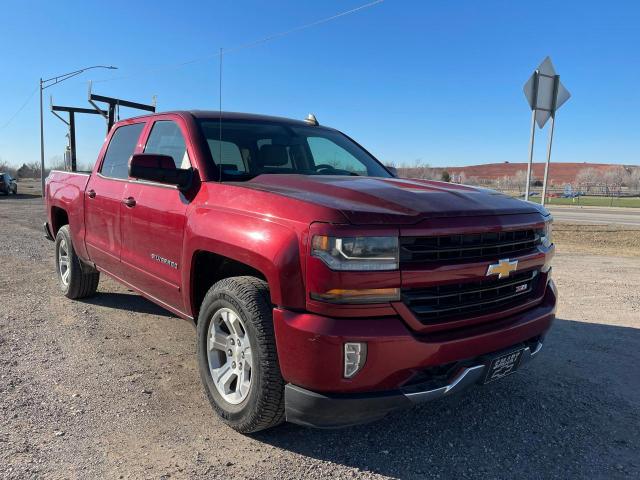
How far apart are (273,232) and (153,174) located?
1.11 m

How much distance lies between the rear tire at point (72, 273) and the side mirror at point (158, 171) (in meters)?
2.72

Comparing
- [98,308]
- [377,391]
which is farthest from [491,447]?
[98,308]

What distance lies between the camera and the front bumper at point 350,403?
2.42 m

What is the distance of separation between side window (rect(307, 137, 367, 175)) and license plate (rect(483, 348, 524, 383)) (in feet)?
6.40

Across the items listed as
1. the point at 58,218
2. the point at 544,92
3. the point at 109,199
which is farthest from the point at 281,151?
the point at 544,92

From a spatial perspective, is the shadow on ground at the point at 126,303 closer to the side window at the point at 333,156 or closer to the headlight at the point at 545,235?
the side window at the point at 333,156

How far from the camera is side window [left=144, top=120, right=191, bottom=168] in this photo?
371 cm

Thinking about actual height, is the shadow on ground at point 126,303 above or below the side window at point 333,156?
below

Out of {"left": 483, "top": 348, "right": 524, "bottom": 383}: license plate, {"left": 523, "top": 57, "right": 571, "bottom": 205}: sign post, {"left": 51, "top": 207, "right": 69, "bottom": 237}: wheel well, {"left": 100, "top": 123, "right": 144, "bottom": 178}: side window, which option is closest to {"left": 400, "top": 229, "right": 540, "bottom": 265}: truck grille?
{"left": 483, "top": 348, "right": 524, "bottom": 383}: license plate

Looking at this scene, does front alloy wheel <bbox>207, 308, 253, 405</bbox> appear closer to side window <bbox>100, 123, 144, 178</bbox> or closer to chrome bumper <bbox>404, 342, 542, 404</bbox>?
chrome bumper <bbox>404, 342, 542, 404</bbox>

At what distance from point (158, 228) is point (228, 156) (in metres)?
0.73

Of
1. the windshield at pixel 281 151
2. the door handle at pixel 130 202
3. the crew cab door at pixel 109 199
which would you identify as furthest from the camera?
the crew cab door at pixel 109 199

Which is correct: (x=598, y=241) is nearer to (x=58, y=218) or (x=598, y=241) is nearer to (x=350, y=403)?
(x=58, y=218)

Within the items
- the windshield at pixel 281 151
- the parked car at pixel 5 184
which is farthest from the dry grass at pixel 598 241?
the parked car at pixel 5 184
